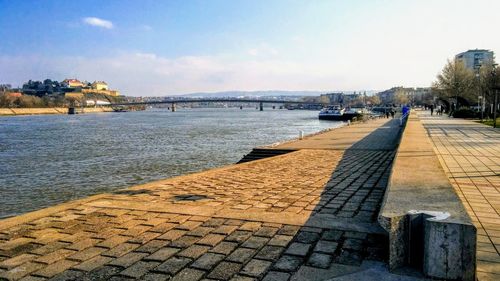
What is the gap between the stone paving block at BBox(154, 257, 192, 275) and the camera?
12.7 ft

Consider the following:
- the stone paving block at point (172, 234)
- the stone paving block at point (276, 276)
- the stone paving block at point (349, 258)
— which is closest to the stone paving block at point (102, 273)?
the stone paving block at point (172, 234)

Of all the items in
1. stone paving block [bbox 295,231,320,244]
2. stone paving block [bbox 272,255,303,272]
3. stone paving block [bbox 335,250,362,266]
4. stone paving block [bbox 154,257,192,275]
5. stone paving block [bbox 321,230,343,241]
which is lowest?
stone paving block [bbox 154,257,192,275]

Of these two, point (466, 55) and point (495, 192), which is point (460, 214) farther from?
point (466, 55)

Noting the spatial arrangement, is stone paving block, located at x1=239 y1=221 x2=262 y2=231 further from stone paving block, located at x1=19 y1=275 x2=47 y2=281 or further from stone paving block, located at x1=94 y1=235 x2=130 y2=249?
Answer: stone paving block, located at x1=19 y1=275 x2=47 y2=281

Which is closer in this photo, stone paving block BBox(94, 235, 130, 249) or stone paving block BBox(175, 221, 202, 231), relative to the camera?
stone paving block BBox(94, 235, 130, 249)

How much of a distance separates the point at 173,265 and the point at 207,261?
0.34 metres

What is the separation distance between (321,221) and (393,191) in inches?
40.2

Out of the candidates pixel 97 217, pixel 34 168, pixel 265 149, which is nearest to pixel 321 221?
pixel 97 217

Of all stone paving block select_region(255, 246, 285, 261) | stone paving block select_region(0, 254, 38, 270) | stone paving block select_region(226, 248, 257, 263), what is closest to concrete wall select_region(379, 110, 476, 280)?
stone paving block select_region(255, 246, 285, 261)

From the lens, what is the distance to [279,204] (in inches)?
259

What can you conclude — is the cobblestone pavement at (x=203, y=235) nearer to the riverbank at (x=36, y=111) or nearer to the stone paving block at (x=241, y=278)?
the stone paving block at (x=241, y=278)

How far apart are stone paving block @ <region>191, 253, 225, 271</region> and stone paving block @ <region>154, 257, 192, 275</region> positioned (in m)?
0.11

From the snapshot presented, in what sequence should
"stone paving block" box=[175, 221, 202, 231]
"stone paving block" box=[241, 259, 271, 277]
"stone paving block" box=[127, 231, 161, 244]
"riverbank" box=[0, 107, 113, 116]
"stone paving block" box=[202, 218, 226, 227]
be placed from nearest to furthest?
"stone paving block" box=[241, 259, 271, 277]
"stone paving block" box=[127, 231, 161, 244]
"stone paving block" box=[175, 221, 202, 231]
"stone paving block" box=[202, 218, 226, 227]
"riverbank" box=[0, 107, 113, 116]

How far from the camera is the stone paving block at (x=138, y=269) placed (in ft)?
12.5
